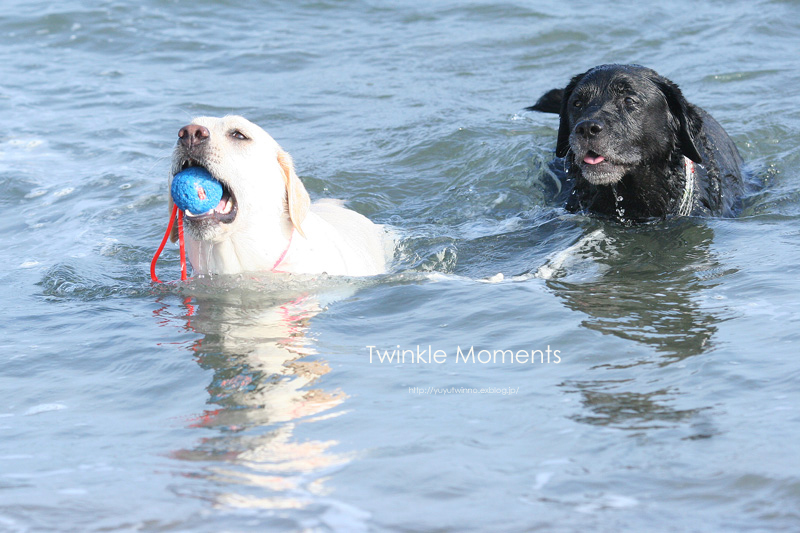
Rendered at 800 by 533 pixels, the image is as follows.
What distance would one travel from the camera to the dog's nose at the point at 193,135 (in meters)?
4.84

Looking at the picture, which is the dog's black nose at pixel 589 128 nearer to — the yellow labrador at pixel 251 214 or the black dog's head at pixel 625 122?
the black dog's head at pixel 625 122

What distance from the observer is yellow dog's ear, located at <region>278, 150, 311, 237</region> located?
16.8 ft

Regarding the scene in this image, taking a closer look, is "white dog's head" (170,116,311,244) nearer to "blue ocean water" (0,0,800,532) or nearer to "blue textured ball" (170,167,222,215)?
"blue textured ball" (170,167,222,215)

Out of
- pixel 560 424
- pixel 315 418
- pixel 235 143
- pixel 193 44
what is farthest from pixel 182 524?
pixel 193 44

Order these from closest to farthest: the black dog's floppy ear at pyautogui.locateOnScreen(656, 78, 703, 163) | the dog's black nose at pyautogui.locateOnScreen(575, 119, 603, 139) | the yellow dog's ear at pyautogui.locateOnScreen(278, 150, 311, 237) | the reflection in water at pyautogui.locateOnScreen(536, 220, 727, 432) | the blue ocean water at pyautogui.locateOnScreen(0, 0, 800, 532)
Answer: the blue ocean water at pyautogui.locateOnScreen(0, 0, 800, 532) < the reflection in water at pyautogui.locateOnScreen(536, 220, 727, 432) < the yellow dog's ear at pyautogui.locateOnScreen(278, 150, 311, 237) < the dog's black nose at pyautogui.locateOnScreen(575, 119, 603, 139) < the black dog's floppy ear at pyautogui.locateOnScreen(656, 78, 703, 163)

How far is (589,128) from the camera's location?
6.17m

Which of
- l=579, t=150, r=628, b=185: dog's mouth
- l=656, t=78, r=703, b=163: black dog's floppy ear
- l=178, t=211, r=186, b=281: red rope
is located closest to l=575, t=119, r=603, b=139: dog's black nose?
l=579, t=150, r=628, b=185: dog's mouth

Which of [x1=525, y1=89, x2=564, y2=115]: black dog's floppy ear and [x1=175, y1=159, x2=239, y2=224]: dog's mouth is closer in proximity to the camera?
[x1=175, y1=159, x2=239, y2=224]: dog's mouth

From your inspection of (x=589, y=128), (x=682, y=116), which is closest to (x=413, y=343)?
(x=589, y=128)

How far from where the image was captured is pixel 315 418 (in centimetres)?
372

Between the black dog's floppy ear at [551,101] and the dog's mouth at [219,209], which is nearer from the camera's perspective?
the dog's mouth at [219,209]

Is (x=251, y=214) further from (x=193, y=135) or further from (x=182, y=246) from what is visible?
(x=182, y=246)

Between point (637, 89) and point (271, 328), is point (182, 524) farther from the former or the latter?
point (637, 89)

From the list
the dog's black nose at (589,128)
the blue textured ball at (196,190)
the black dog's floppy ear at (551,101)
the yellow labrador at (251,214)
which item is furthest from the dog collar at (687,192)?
the blue textured ball at (196,190)
